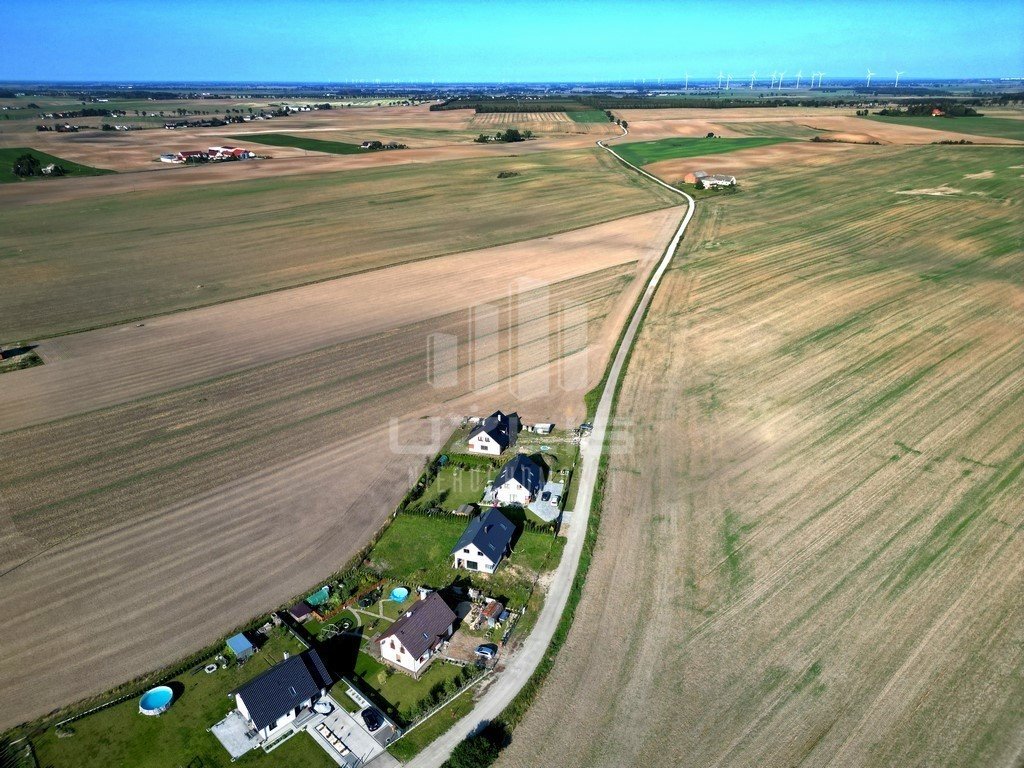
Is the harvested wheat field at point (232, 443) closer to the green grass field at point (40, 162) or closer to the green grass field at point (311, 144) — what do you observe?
the green grass field at point (40, 162)

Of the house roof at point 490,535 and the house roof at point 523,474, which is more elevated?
the house roof at point 523,474

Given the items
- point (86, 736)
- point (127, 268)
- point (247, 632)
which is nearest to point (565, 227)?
point (127, 268)

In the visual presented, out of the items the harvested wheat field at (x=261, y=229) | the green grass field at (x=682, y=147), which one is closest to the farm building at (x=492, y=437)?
the harvested wheat field at (x=261, y=229)

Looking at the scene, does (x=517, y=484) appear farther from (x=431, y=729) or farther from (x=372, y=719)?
(x=372, y=719)

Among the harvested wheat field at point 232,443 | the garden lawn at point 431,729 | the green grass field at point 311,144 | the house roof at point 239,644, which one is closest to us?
the garden lawn at point 431,729

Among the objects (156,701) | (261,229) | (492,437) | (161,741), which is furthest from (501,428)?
(261,229)

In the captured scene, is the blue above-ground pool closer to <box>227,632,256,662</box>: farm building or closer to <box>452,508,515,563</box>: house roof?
<box>452,508,515,563</box>: house roof

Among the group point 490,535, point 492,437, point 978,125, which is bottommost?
point 490,535
